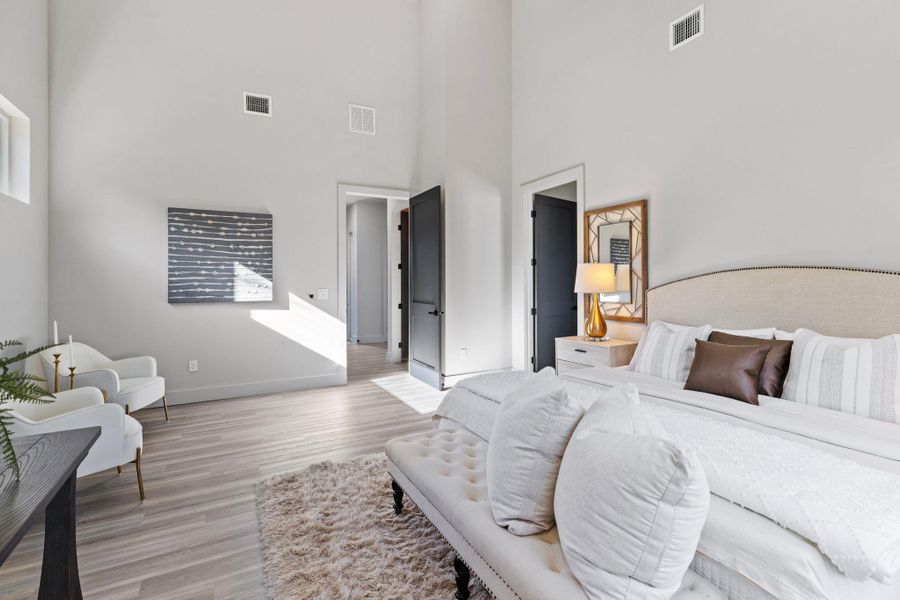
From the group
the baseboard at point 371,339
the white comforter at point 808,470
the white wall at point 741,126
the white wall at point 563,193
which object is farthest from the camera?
the baseboard at point 371,339

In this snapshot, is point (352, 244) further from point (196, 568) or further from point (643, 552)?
point (643, 552)

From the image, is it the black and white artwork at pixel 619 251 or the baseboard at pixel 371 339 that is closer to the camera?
the black and white artwork at pixel 619 251

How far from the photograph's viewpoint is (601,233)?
4113 millimetres

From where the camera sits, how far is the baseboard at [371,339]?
903cm

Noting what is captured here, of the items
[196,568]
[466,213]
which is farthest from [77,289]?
[466,213]

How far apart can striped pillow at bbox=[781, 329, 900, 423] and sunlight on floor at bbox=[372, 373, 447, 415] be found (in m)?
2.84

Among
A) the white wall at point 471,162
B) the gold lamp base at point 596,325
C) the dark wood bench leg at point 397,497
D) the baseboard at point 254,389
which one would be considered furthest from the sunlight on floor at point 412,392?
the dark wood bench leg at point 397,497

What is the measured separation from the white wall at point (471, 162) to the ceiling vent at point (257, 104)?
1850 millimetres

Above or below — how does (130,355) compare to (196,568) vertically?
above

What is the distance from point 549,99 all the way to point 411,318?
3138mm

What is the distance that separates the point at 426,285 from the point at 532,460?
407cm

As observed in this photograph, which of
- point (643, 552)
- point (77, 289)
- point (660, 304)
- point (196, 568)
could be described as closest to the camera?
point (643, 552)

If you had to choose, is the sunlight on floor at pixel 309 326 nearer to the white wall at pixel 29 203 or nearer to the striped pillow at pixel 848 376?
the white wall at pixel 29 203

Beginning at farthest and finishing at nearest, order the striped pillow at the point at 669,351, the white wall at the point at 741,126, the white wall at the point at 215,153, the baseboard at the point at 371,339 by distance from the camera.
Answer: the baseboard at the point at 371,339 < the white wall at the point at 215,153 < the striped pillow at the point at 669,351 < the white wall at the point at 741,126
